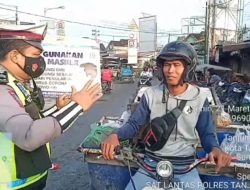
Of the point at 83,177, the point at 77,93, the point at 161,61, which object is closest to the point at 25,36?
A: the point at 77,93

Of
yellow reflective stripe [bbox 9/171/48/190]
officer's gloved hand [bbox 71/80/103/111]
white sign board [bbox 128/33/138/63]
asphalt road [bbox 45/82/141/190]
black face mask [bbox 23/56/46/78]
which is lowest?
asphalt road [bbox 45/82/141/190]

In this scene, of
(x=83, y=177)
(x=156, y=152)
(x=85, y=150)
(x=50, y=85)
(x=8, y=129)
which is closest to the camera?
(x=8, y=129)

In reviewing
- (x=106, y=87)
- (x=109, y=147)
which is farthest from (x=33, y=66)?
(x=106, y=87)

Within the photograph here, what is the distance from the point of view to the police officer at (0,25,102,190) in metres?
2.00

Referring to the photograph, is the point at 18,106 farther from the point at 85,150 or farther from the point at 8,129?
the point at 85,150

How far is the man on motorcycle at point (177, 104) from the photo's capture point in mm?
2924

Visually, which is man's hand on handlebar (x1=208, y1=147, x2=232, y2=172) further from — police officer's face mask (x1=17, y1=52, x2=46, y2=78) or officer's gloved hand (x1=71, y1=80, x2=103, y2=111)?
police officer's face mask (x1=17, y1=52, x2=46, y2=78)

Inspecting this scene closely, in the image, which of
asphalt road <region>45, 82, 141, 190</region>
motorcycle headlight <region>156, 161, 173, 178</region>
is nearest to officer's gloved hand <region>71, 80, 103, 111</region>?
motorcycle headlight <region>156, 161, 173, 178</region>

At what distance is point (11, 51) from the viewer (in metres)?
2.27

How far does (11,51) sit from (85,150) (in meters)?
1.24

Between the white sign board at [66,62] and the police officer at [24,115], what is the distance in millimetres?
6134

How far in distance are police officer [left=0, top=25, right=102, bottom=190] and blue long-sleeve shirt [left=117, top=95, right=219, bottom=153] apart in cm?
62

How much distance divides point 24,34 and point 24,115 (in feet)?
1.89

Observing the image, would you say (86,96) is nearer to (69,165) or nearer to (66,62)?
(69,165)
